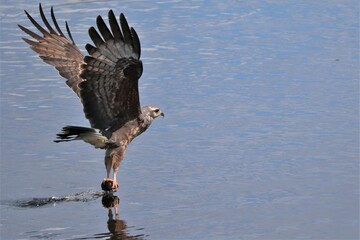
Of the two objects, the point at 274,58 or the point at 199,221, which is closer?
the point at 199,221

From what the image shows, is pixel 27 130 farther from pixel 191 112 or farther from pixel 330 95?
pixel 330 95

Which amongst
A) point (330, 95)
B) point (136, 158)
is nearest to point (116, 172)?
point (136, 158)

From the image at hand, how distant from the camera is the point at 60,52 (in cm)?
1138

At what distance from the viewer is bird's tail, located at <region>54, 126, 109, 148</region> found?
31.8 feet

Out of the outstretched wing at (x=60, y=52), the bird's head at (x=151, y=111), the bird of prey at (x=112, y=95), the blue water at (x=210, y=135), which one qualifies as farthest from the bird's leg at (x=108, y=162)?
the outstretched wing at (x=60, y=52)

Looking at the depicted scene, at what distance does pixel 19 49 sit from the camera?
45.1 ft

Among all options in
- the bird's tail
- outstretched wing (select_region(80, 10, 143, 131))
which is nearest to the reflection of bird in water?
the bird's tail

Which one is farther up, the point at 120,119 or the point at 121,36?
the point at 121,36

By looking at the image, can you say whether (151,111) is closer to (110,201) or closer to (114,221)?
(110,201)

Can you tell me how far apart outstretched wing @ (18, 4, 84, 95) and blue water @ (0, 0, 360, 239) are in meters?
0.51

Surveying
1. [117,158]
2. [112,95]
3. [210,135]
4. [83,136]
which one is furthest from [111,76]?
[210,135]

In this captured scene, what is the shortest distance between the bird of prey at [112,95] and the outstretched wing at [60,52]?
310mm

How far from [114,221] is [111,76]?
4.85 feet

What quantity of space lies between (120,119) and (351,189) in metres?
2.24
